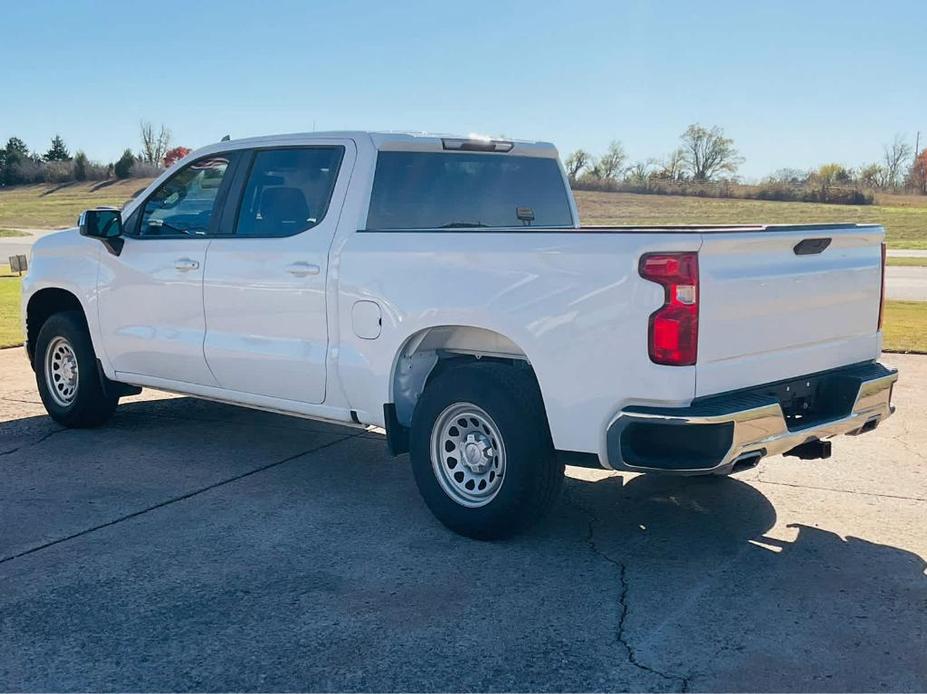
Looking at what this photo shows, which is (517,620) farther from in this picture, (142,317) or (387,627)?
(142,317)

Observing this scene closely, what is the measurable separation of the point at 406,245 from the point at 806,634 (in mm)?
2615

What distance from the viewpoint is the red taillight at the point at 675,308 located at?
4340mm

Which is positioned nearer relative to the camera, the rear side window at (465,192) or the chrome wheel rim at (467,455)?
the chrome wheel rim at (467,455)

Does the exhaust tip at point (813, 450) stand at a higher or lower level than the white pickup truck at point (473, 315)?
lower

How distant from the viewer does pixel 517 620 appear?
13.9 feet

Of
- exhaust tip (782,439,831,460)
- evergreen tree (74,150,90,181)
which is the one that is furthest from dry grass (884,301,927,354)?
evergreen tree (74,150,90,181)

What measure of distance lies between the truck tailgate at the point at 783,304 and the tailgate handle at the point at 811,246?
1 centimetres

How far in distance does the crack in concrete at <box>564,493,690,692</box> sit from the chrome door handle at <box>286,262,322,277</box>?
6.25 ft

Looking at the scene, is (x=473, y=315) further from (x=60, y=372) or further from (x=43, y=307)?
(x=43, y=307)

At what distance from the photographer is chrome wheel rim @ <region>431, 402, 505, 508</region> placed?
512 centimetres

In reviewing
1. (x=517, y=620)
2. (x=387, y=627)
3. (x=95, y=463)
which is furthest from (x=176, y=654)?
(x=95, y=463)

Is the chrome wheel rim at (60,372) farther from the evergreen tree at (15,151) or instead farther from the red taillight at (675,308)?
the evergreen tree at (15,151)

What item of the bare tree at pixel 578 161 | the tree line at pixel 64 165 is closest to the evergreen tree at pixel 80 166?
the tree line at pixel 64 165

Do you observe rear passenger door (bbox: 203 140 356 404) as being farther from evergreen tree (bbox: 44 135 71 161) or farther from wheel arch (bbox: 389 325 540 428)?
evergreen tree (bbox: 44 135 71 161)
